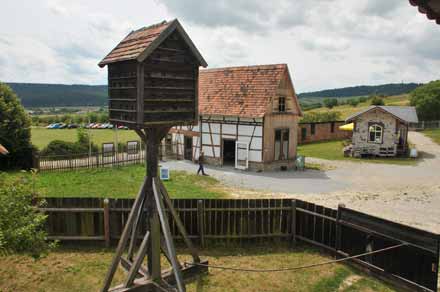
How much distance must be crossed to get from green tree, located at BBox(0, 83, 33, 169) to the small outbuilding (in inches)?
944

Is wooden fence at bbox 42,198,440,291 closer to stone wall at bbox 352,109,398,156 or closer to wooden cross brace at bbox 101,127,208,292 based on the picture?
wooden cross brace at bbox 101,127,208,292

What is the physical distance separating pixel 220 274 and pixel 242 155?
46.2 ft

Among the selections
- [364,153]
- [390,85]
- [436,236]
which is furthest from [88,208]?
[390,85]

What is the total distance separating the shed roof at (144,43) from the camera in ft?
20.2

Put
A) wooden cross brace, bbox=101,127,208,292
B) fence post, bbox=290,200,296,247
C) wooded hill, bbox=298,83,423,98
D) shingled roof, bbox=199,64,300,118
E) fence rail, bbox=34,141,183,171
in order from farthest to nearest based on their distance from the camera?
wooded hill, bbox=298,83,423,98, shingled roof, bbox=199,64,300,118, fence rail, bbox=34,141,183,171, fence post, bbox=290,200,296,247, wooden cross brace, bbox=101,127,208,292

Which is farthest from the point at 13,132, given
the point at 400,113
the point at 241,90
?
the point at 400,113

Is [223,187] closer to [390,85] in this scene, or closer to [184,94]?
[184,94]

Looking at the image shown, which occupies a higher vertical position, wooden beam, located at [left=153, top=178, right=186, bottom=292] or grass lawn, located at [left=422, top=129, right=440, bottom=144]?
grass lawn, located at [left=422, top=129, right=440, bottom=144]

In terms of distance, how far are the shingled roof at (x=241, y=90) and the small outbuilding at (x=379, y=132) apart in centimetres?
814

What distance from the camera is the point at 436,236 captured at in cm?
612

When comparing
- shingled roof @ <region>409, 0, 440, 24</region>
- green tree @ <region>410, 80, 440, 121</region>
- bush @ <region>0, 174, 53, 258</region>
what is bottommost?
bush @ <region>0, 174, 53, 258</region>

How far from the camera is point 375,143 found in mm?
26953

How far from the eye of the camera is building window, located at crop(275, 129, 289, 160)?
71.2 feet

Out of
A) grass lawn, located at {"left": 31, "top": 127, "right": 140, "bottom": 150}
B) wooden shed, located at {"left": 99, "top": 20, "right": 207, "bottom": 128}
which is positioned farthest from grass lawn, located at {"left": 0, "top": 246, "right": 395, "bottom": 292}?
grass lawn, located at {"left": 31, "top": 127, "right": 140, "bottom": 150}
